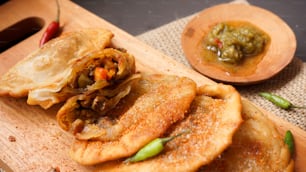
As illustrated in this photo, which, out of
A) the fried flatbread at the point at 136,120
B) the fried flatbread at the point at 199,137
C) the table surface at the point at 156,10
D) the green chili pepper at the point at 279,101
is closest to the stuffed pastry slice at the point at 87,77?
the fried flatbread at the point at 136,120

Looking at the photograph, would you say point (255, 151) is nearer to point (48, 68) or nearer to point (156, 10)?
point (48, 68)

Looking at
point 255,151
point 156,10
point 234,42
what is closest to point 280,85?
point 234,42

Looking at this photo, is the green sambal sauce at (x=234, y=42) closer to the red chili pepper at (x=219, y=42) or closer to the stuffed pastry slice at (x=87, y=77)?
the red chili pepper at (x=219, y=42)

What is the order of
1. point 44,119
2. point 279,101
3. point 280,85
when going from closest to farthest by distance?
Result: 1. point 44,119
2. point 279,101
3. point 280,85

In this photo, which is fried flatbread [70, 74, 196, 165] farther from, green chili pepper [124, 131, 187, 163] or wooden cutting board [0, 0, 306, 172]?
wooden cutting board [0, 0, 306, 172]

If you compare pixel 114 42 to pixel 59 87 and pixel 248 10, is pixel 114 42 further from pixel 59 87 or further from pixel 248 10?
pixel 248 10

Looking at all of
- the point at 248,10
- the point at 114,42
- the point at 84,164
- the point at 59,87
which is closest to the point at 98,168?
the point at 84,164
